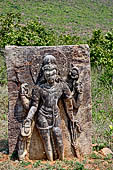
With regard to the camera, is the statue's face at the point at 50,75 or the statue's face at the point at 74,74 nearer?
the statue's face at the point at 50,75

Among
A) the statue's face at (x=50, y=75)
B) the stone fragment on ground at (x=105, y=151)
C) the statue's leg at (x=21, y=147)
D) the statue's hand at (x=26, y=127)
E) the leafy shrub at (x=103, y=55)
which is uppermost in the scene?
the leafy shrub at (x=103, y=55)

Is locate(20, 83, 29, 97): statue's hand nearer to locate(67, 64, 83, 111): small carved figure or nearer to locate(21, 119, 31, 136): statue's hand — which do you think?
locate(21, 119, 31, 136): statue's hand

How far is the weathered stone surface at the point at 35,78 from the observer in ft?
16.2

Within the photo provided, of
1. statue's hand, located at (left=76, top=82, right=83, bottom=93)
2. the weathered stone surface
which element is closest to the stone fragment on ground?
the weathered stone surface

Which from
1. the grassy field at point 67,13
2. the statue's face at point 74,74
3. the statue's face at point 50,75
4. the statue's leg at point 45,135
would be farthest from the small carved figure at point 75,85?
the grassy field at point 67,13

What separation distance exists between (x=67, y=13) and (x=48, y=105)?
25.7m

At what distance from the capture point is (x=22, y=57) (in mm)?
4965

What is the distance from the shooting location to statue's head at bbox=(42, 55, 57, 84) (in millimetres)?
4793

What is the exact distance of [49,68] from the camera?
4785 millimetres

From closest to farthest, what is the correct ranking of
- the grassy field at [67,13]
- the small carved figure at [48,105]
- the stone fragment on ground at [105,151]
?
the small carved figure at [48,105] → the stone fragment on ground at [105,151] → the grassy field at [67,13]

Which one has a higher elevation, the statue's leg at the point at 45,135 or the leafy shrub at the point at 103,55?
the leafy shrub at the point at 103,55

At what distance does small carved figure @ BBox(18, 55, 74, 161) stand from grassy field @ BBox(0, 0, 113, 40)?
18.7 metres

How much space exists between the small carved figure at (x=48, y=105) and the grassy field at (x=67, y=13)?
18.7 metres

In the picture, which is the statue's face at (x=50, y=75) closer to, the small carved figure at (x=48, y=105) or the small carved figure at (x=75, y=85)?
the small carved figure at (x=48, y=105)
